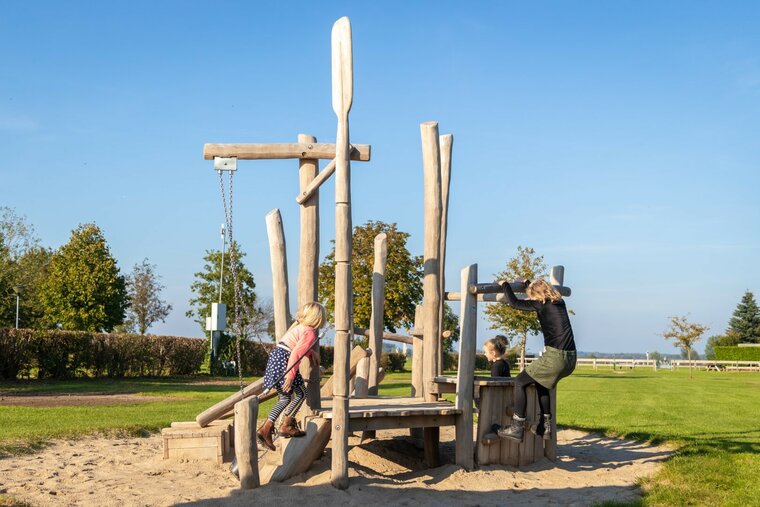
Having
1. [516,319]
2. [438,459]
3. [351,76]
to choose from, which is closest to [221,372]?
[516,319]

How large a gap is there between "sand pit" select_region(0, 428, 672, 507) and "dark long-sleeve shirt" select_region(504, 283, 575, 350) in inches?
55.9

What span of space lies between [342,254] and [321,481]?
2121mm

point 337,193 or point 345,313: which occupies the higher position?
point 337,193

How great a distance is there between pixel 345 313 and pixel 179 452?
2.69 metres

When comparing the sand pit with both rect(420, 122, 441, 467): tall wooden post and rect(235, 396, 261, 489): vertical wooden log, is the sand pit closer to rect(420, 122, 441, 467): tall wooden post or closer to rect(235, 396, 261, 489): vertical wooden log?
rect(235, 396, 261, 489): vertical wooden log

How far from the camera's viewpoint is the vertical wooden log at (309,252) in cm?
767

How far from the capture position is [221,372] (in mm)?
32875

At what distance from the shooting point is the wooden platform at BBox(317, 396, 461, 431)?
7332 millimetres

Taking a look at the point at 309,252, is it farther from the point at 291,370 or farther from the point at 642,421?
the point at 642,421

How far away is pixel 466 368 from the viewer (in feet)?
26.7

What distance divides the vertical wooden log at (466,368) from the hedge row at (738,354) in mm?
54858

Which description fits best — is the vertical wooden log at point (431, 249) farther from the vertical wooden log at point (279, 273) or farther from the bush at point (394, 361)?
the bush at point (394, 361)

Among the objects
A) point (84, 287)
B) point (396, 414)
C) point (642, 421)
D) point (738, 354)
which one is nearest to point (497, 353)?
point (396, 414)

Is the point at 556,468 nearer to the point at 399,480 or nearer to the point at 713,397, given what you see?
the point at 399,480
